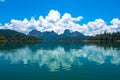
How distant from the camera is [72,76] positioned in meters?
36.4

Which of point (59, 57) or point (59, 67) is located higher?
point (59, 57)

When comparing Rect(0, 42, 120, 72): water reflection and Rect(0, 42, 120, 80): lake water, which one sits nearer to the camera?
Rect(0, 42, 120, 80): lake water

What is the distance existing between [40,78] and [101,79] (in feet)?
35.7

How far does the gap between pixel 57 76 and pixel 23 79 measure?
6400 millimetres

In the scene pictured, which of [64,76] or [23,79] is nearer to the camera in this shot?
[23,79]

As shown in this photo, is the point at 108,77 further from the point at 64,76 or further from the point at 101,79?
the point at 64,76

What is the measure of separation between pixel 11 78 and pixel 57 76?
8395 mm

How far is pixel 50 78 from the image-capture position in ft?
114

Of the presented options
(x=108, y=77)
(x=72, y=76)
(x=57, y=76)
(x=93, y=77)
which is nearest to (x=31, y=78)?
(x=57, y=76)

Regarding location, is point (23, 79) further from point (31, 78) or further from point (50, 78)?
point (50, 78)

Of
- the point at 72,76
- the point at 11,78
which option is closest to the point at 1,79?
the point at 11,78

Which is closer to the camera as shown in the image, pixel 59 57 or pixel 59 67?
pixel 59 67

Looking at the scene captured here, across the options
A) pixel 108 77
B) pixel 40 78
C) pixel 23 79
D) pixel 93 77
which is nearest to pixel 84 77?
pixel 93 77

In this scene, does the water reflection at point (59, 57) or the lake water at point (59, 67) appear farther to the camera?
the water reflection at point (59, 57)
